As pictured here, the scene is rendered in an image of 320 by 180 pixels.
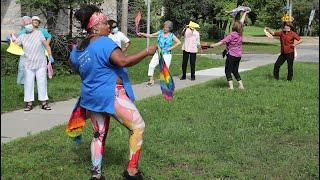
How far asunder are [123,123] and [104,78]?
477 millimetres

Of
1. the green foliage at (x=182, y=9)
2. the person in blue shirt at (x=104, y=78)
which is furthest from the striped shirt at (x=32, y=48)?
the green foliage at (x=182, y=9)

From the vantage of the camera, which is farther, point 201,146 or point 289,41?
point 289,41

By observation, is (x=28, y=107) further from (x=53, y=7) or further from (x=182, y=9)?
(x=182, y=9)

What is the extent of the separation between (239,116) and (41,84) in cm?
350

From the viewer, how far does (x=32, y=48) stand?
919 centimetres

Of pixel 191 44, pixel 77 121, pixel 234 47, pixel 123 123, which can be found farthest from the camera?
pixel 191 44

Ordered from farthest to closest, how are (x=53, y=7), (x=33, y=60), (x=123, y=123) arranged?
(x=53, y=7) < (x=33, y=60) < (x=123, y=123)

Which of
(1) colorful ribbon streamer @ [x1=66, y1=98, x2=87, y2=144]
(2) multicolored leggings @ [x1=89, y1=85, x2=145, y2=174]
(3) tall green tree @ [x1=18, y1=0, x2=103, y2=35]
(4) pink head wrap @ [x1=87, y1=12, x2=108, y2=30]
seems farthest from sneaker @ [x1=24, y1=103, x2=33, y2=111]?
(3) tall green tree @ [x1=18, y1=0, x2=103, y2=35]

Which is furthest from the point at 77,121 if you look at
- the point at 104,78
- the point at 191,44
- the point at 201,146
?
the point at 191,44

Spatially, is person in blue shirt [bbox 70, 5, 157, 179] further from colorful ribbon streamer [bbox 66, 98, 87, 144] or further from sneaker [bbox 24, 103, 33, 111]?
sneaker [bbox 24, 103, 33, 111]

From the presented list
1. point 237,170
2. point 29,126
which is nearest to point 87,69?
point 237,170

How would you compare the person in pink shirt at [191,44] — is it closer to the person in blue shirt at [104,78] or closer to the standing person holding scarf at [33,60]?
the standing person holding scarf at [33,60]

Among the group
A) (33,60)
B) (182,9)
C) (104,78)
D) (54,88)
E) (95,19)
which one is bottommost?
(182,9)

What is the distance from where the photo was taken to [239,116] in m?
8.66
